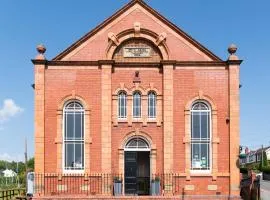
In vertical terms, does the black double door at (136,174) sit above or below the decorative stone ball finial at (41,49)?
below

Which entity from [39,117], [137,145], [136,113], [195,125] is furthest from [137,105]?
[39,117]

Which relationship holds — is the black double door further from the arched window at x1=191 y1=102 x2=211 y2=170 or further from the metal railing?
the arched window at x1=191 y1=102 x2=211 y2=170

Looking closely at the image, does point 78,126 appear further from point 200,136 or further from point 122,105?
point 200,136

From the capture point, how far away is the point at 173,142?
74.5 feet

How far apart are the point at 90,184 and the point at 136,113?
4.04 m

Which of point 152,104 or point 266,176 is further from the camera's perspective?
point 266,176

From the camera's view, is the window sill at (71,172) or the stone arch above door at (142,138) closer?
the window sill at (71,172)

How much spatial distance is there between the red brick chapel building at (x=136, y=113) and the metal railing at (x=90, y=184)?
0.05 metres

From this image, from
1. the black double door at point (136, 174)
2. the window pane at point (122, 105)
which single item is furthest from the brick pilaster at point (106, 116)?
the black double door at point (136, 174)

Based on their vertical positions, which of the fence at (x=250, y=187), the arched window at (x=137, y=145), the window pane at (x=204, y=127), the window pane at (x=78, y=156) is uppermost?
the window pane at (x=204, y=127)

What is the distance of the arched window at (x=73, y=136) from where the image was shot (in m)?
22.7

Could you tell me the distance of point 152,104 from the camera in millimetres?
23172

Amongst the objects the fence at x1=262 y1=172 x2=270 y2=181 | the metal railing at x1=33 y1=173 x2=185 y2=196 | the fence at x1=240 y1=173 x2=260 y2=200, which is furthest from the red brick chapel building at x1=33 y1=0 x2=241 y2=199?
the fence at x1=262 y1=172 x2=270 y2=181

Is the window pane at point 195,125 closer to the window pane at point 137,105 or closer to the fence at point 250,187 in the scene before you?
the window pane at point 137,105
